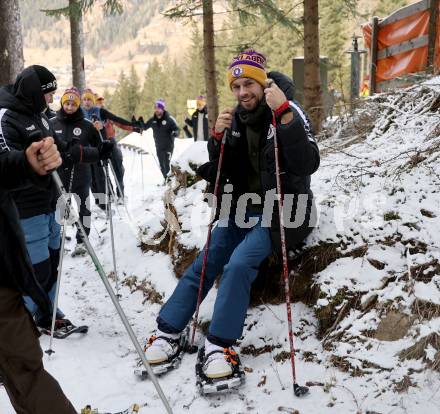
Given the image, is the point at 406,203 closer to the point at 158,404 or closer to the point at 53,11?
the point at 158,404

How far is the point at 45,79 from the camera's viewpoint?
14.3ft

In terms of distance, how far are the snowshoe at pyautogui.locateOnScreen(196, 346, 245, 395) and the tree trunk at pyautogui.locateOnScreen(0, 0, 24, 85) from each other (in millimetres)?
6330

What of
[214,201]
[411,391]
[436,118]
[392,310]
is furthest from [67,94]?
[411,391]

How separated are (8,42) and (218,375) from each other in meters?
→ 7.00

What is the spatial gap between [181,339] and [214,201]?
4.40ft

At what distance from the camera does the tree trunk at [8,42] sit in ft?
25.3

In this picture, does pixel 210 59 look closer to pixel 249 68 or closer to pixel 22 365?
→ pixel 249 68

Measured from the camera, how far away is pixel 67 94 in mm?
7352

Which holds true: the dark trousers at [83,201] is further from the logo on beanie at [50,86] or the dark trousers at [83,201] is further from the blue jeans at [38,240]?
the logo on beanie at [50,86]

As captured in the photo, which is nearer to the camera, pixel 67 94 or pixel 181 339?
pixel 181 339

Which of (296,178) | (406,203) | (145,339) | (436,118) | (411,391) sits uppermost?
(436,118)

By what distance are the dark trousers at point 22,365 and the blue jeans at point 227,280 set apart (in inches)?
60.1

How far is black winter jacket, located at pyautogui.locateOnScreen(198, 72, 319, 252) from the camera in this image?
12.3 ft

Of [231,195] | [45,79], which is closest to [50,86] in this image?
[45,79]
